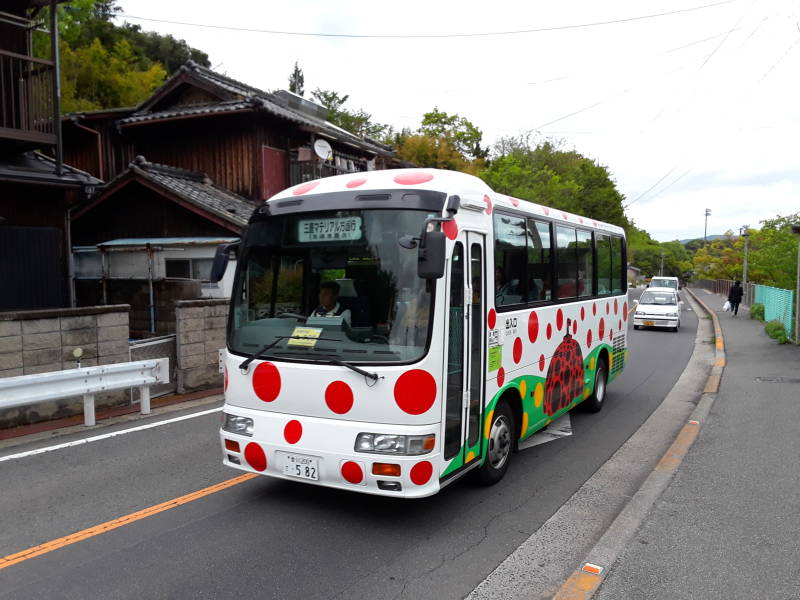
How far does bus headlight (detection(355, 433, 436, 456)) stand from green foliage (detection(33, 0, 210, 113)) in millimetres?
23739

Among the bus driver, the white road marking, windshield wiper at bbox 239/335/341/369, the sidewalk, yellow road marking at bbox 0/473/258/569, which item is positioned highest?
the bus driver

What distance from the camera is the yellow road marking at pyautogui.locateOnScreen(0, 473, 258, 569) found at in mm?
4191

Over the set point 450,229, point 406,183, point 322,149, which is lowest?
point 450,229

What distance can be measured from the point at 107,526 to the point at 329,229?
9.80 feet

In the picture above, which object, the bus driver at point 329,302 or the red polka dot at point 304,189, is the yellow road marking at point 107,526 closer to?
the bus driver at point 329,302

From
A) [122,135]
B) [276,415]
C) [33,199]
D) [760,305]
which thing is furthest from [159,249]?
[760,305]

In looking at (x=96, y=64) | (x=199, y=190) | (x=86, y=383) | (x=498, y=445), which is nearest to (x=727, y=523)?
(x=498, y=445)

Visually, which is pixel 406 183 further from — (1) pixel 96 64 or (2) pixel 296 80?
(2) pixel 296 80

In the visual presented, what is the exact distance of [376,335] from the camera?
14.7 ft

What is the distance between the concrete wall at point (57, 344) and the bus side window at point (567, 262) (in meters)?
6.36

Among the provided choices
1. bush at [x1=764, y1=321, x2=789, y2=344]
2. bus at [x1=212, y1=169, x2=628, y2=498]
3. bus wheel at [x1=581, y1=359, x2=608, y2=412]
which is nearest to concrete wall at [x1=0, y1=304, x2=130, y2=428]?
bus at [x1=212, y1=169, x2=628, y2=498]

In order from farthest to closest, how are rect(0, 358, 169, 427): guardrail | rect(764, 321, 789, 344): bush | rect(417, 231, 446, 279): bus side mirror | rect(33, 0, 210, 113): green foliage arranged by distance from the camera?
rect(33, 0, 210, 113): green foliage
rect(764, 321, 789, 344): bush
rect(0, 358, 169, 427): guardrail
rect(417, 231, 446, 279): bus side mirror

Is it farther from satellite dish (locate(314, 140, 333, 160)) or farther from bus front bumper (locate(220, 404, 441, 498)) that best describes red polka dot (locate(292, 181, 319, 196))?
satellite dish (locate(314, 140, 333, 160))

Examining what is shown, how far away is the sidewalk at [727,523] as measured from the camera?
12.4 ft
